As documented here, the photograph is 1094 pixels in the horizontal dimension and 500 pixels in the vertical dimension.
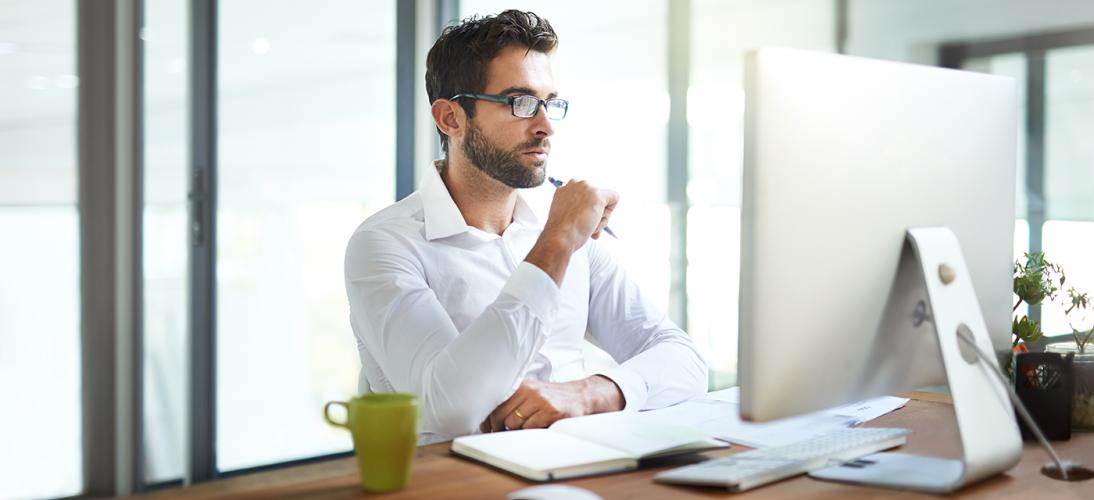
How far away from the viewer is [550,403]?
4.75 ft

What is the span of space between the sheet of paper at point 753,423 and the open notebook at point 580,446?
2.4 inches

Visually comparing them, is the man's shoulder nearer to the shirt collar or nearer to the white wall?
the shirt collar

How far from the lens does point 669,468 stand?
116cm

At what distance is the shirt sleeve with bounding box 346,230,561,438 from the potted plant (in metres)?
0.70

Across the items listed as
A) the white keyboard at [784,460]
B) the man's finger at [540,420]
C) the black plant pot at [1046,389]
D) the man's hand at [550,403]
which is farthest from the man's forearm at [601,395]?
the black plant pot at [1046,389]

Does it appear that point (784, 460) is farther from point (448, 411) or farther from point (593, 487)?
point (448, 411)

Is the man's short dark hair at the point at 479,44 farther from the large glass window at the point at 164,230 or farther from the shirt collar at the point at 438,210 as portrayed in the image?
the large glass window at the point at 164,230

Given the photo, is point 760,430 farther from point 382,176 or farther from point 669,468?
point 382,176

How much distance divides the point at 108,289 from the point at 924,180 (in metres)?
2.65

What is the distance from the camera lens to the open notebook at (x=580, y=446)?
1.11 m

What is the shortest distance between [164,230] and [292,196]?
52cm

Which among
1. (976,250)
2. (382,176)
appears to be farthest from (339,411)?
(976,250)

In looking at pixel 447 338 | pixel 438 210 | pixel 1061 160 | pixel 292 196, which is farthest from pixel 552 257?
pixel 1061 160

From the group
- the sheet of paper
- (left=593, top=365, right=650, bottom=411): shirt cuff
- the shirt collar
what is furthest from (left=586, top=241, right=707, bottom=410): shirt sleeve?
the shirt collar
